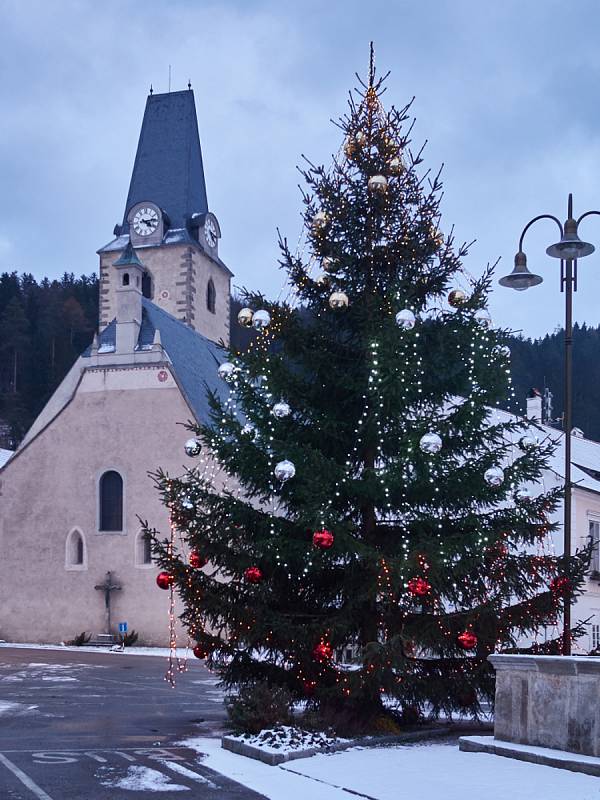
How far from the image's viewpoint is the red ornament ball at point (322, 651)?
12625 mm

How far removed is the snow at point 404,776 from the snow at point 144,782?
670 mm

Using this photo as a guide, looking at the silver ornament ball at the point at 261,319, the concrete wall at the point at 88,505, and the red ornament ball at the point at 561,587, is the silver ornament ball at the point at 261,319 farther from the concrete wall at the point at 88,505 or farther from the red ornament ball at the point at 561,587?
the concrete wall at the point at 88,505

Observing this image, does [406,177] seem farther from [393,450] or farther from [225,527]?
[225,527]

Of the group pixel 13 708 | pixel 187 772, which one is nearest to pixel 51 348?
pixel 13 708

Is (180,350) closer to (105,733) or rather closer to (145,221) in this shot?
(145,221)

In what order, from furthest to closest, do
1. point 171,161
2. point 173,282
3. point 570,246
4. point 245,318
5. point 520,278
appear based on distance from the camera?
point 171,161, point 173,282, point 520,278, point 245,318, point 570,246

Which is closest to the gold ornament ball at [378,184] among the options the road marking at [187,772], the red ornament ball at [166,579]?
the red ornament ball at [166,579]

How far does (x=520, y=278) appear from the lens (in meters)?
13.9

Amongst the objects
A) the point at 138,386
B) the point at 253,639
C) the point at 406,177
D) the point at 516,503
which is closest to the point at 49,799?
the point at 253,639

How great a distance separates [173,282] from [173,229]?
289cm

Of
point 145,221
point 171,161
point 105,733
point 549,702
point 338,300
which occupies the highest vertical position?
point 171,161

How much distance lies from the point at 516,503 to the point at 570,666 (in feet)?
10.7

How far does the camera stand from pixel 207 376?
138 feet

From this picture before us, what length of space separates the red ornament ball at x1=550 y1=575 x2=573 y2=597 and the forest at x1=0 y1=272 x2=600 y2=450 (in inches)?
2022
